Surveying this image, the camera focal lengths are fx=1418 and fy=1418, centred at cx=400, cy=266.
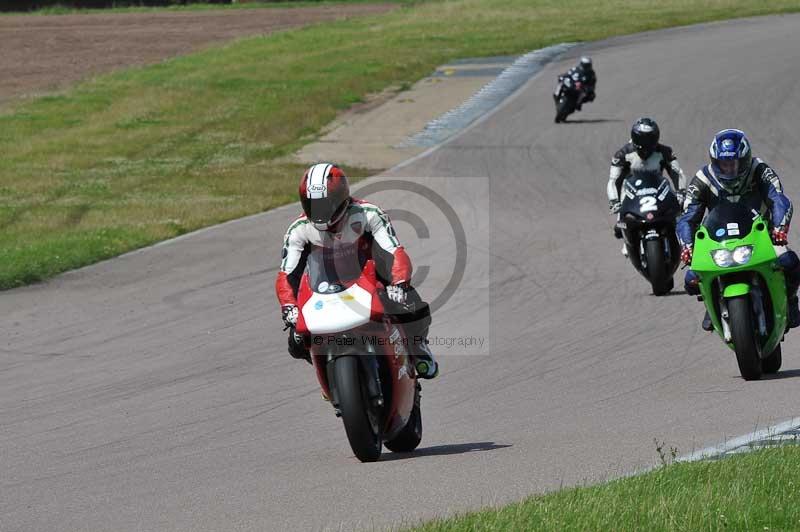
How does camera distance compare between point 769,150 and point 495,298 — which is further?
point 769,150

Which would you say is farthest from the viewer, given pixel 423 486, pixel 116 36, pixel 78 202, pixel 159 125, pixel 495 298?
pixel 116 36

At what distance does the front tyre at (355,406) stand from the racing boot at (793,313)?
3.70 metres

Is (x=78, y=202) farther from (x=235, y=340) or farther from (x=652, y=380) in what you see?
(x=652, y=380)

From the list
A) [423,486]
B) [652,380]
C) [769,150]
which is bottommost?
[769,150]

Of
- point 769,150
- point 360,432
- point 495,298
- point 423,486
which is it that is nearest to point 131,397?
point 360,432

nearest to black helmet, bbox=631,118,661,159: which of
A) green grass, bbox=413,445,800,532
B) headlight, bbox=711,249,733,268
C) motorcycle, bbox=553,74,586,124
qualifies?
headlight, bbox=711,249,733,268

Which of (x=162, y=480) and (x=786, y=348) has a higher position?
(x=162, y=480)

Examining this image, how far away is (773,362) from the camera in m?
10.2

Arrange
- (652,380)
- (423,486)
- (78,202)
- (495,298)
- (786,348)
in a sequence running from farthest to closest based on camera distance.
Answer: (78,202), (495,298), (786,348), (652,380), (423,486)

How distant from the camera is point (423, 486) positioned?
23.5 ft

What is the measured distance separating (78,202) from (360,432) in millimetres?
16129

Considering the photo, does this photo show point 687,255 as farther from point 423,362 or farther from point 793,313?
point 423,362

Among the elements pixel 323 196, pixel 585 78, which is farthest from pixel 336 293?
pixel 585 78

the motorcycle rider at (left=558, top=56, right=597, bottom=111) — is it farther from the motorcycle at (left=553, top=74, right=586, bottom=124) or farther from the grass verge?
the grass verge
